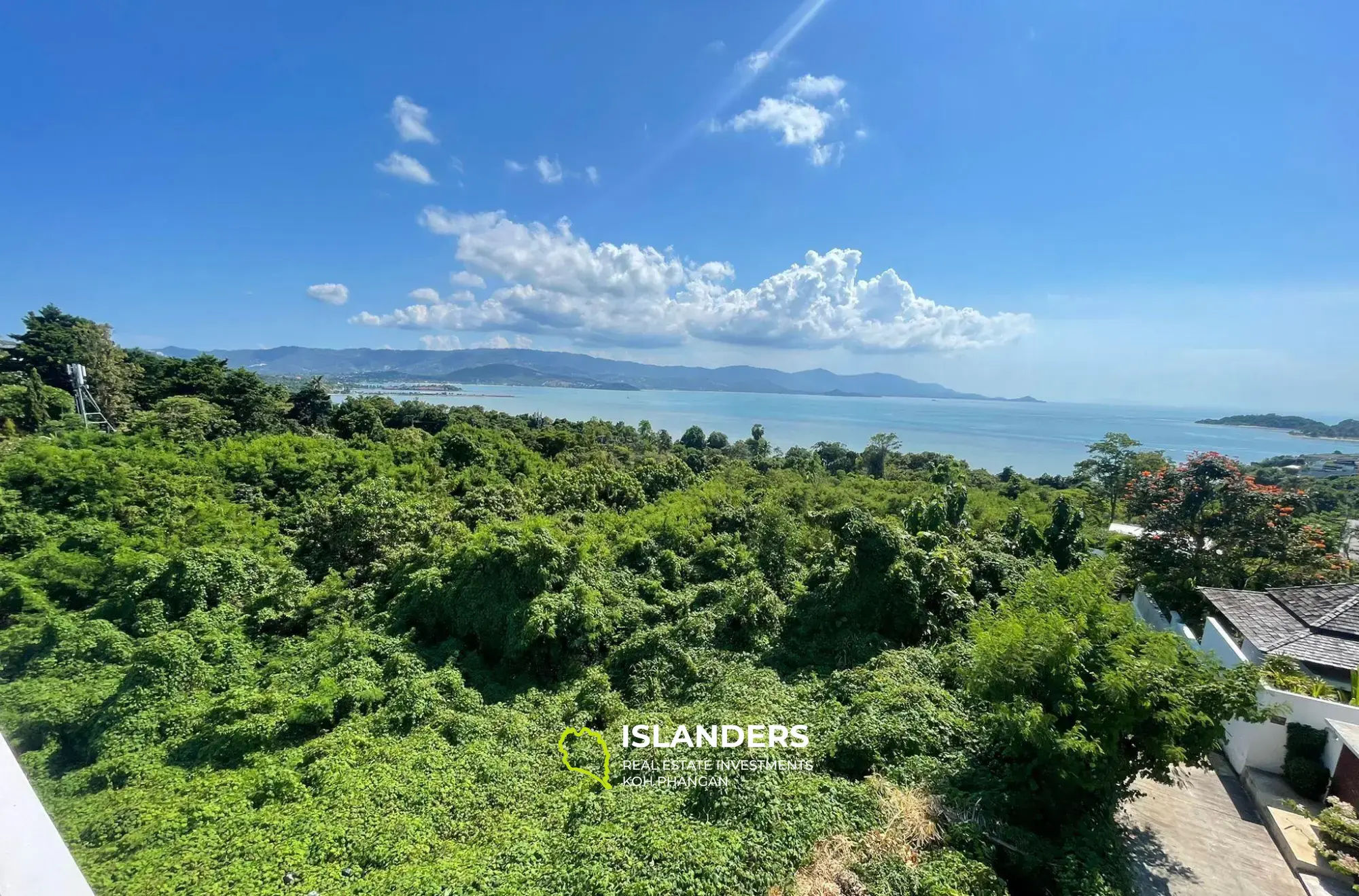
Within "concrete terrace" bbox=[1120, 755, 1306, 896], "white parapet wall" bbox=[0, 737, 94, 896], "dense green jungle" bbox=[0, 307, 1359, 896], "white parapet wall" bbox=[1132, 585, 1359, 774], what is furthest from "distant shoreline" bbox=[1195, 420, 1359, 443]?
"white parapet wall" bbox=[0, 737, 94, 896]

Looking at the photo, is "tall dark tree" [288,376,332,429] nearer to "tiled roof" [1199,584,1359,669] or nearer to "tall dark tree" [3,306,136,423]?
"tall dark tree" [3,306,136,423]

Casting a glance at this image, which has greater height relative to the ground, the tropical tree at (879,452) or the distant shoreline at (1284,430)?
the distant shoreline at (1284,430)

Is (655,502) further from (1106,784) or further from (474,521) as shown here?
(1106,784)

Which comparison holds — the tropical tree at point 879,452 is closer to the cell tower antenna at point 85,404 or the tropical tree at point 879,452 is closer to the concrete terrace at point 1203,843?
the concrete terrace at point 1203,843

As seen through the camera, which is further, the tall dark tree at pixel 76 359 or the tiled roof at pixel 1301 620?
the tall dark tree at pixel 76 359

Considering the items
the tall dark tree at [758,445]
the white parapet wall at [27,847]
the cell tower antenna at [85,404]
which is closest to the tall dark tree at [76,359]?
the cell tower antenna at [85,404]

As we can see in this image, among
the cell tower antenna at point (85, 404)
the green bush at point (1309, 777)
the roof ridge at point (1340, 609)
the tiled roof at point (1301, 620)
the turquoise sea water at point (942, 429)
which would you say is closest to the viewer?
the green bush at point (1309, 777)

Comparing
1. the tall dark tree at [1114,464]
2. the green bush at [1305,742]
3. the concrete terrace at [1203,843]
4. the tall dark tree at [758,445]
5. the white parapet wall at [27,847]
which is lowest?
the concrete terrace at [1203,843]
